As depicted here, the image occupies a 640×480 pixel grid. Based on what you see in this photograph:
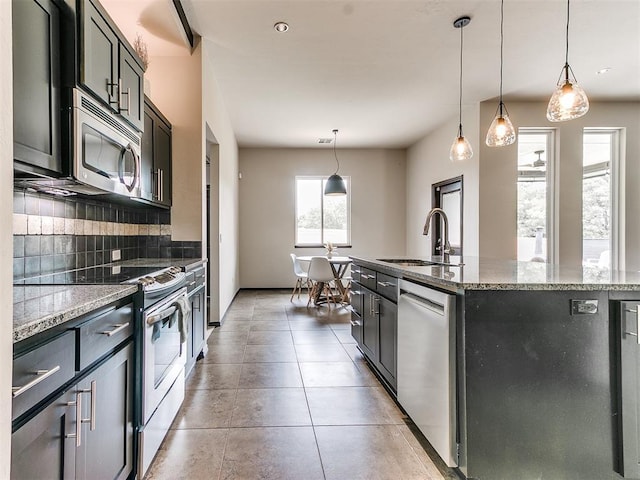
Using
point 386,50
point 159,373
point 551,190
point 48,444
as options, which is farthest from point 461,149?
point 48,444

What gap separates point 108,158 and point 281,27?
6.47ft

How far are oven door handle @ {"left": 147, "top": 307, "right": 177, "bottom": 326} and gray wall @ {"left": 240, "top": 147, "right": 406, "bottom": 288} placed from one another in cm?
510

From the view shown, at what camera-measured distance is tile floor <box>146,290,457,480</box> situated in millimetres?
1681

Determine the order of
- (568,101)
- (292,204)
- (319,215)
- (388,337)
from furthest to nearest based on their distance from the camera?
(319,215) < (292,204) < (388,337) < (568,101)

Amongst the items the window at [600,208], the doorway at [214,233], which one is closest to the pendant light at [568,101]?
the window at [600,208]

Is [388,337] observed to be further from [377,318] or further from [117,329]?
[117,329]

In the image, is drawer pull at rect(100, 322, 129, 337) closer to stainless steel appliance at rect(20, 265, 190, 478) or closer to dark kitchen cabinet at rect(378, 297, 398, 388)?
stainless steel appliance at rect(20, 265, 190, 478)

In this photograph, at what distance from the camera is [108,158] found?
1.81 meters

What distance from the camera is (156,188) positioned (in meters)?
2.77

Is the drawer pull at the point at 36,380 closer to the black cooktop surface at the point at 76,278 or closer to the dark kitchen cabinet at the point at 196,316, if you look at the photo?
the black cooktop surface at the point at 76,278

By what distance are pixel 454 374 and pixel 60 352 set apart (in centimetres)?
145

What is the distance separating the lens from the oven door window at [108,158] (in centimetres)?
157

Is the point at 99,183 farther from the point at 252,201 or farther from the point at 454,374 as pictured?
the point at 252,201

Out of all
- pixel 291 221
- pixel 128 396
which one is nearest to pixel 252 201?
pixel 291 221
